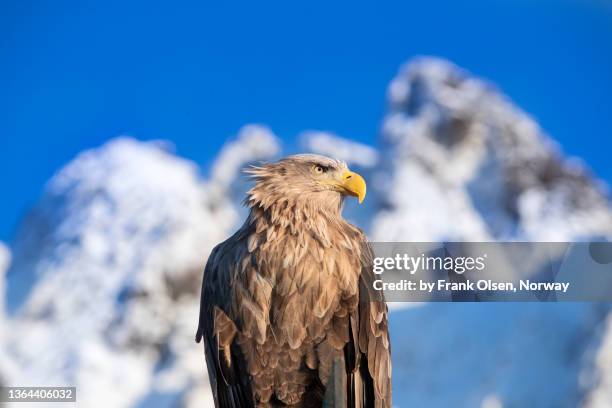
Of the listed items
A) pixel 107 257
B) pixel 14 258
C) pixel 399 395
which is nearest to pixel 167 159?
pixel 107 257

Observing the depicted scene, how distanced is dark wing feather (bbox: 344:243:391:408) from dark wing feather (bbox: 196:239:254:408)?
13.3 inches

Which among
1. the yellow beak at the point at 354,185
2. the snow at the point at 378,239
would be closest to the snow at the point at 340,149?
the snow at the point at 378,239

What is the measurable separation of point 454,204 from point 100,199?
642cm

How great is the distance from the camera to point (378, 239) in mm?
12039

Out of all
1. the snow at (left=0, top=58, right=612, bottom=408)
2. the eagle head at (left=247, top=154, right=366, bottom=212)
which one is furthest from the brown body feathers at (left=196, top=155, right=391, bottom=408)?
the snow at (left=0, top=58, right=612, bottom=408)

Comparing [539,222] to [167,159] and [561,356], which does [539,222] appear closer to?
[561,356]

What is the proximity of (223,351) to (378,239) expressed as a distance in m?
9.63

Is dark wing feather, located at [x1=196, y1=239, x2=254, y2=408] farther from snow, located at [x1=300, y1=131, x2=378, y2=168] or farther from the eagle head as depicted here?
snow, located at [x1=300, y1=131, x2=378, y2=168]

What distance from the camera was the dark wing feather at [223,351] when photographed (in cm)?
252

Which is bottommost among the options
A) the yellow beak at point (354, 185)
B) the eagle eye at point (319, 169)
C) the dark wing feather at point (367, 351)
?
the dark wing feather at point (367, 351)

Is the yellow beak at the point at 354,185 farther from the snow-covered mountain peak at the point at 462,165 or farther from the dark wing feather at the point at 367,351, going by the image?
the snow-covered mountain peak at the point at 462,165

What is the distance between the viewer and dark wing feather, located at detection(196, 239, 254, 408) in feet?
8.26

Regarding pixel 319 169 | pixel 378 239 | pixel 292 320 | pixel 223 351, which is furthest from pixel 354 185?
pixel 378 239

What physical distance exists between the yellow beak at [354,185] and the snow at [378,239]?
666cm
